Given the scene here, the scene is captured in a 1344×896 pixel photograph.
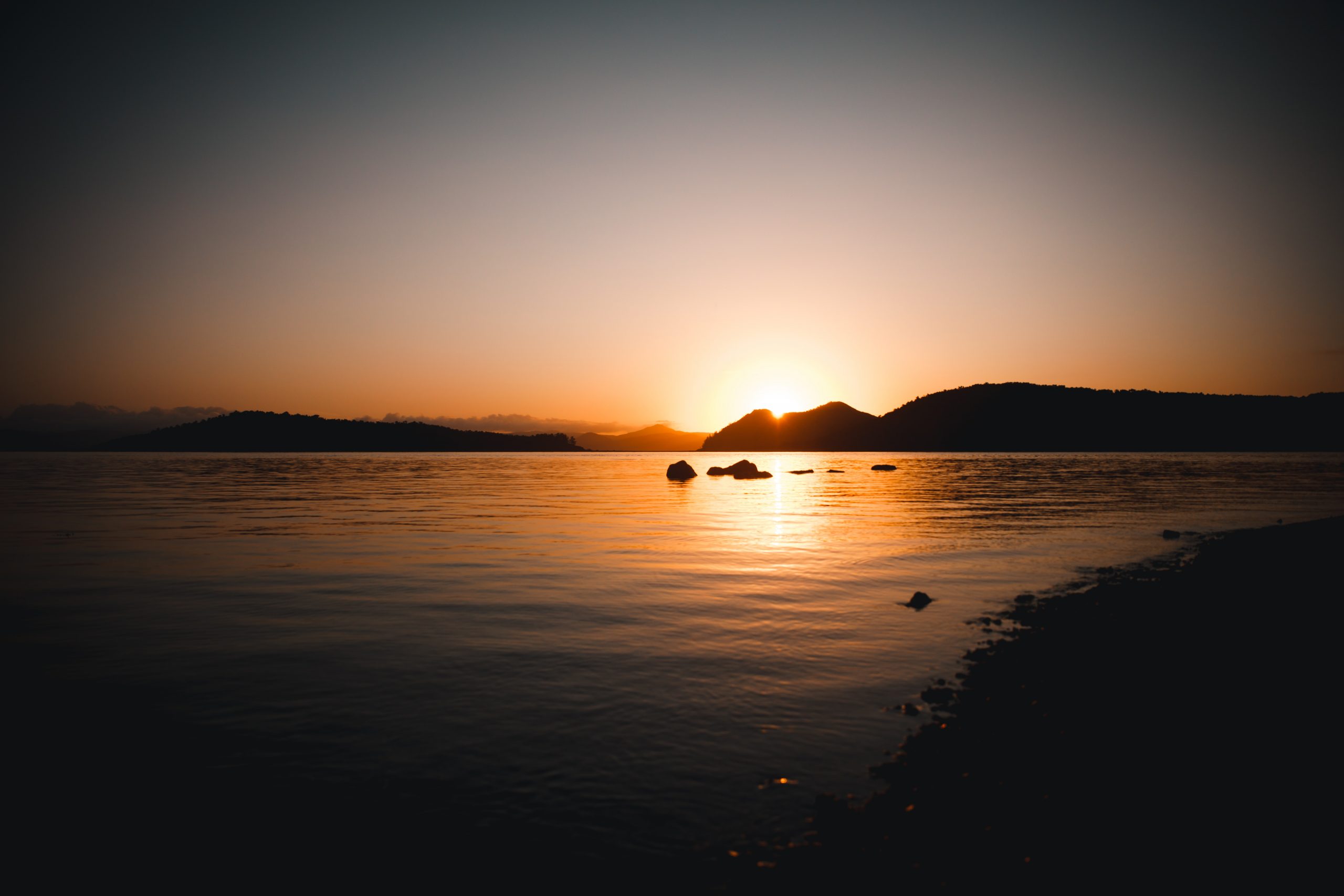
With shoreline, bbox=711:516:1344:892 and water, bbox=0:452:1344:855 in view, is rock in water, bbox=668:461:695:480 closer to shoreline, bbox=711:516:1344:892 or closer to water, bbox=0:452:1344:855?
water, bbox=0:452:1344:855

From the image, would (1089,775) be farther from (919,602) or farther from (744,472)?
(744,472)

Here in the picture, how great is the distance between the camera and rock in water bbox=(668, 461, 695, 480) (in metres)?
89.1

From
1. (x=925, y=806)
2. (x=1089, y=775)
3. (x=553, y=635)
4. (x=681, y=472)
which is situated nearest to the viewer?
(x=925, y=806)

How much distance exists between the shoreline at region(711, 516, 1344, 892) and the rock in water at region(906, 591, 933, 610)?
293 centimetres

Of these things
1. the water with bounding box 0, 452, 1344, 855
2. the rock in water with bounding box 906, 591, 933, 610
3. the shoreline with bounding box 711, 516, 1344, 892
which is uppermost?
the shoreline with bounding box 711, 516, 1344, 892

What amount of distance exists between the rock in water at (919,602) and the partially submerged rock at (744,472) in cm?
7638

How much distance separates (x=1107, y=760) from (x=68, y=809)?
11107mm

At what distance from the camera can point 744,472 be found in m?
95.3

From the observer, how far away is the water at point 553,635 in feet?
24.3

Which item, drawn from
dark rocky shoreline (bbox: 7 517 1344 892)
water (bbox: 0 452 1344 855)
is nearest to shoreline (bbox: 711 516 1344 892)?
dark rocky shoreline (bbox: 7 517 1344 892)

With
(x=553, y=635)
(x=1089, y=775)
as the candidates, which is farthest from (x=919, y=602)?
(x=1089, y=775)

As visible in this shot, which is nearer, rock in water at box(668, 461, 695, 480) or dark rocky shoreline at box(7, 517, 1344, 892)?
dark rocky shoreline at box(7, 517, 1344, 892)

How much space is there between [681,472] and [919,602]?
74.3 metres

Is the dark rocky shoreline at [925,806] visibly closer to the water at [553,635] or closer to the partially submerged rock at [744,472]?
the water at [553,635]
